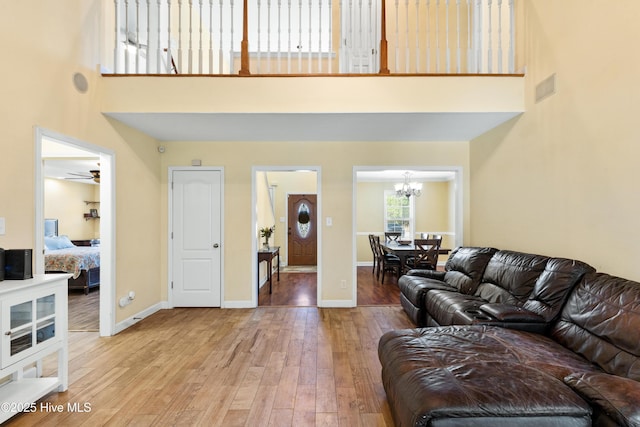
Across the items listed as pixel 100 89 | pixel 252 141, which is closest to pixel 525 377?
pixel 252 141

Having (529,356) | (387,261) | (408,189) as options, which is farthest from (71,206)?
(529,356)

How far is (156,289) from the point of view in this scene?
13.8ft

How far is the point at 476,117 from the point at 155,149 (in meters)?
4.21

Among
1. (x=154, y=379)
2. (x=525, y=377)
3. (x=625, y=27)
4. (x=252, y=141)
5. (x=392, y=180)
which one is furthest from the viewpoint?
(x=392, y=180)

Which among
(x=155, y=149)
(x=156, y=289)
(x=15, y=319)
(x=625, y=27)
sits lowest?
(x=156, y=289)

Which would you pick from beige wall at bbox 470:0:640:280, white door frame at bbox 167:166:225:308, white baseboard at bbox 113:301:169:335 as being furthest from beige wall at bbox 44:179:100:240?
beige wall at bbox 470:0:640:280

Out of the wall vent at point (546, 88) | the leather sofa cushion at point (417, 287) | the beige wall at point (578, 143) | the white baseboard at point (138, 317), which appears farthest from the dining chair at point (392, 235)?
the white baseboard at point (138, 317)

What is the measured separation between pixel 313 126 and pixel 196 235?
2.34 metres

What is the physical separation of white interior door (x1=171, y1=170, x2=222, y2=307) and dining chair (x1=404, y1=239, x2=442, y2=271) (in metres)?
3.58

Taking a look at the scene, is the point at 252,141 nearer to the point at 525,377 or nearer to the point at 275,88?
the point at 275,88

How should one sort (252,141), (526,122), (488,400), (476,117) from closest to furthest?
(488,400) → (526,122) → (476,117) → (252,141)

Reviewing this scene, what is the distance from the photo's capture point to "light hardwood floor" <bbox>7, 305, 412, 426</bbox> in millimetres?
1996

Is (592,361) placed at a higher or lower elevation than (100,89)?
lower

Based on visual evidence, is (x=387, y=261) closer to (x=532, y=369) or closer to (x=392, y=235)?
(x=392, y=235)
